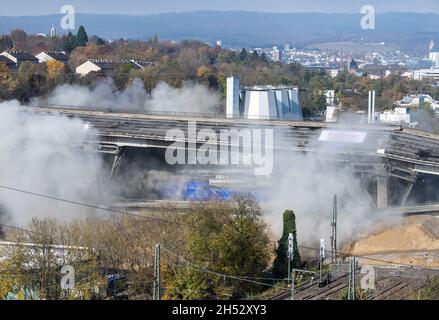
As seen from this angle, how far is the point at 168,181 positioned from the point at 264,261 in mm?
9713

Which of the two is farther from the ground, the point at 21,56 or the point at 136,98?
the point at 21,56

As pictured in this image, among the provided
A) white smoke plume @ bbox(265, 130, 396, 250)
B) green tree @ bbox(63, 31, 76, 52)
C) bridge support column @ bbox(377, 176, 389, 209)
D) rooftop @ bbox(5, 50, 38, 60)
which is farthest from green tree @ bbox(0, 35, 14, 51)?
bridge support column @ bbox(377, 176, 389, 209)

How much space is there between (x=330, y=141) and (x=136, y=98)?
17.9 metres

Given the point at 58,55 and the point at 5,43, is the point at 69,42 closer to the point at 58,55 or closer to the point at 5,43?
the point at 5,43

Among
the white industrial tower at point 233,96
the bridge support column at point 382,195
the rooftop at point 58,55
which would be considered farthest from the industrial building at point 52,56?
the bridge support column at point 382,195

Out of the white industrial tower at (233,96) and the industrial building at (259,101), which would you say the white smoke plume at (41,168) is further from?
the industrial building at (259,101)

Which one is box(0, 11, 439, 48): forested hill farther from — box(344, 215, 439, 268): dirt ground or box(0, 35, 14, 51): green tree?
box(344, 215, 439, 268): dirt ground

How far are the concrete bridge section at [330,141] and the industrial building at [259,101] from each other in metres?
6.66

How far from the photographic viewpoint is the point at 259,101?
3728 centimetres

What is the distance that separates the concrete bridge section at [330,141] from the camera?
2048cm

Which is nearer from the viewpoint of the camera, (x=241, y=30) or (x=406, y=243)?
(x=406, y=243)

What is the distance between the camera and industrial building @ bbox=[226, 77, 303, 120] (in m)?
34.8

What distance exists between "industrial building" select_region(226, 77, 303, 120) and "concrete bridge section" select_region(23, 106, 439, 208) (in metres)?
6.66

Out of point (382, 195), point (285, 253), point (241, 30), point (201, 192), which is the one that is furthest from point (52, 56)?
point (241, 30)
